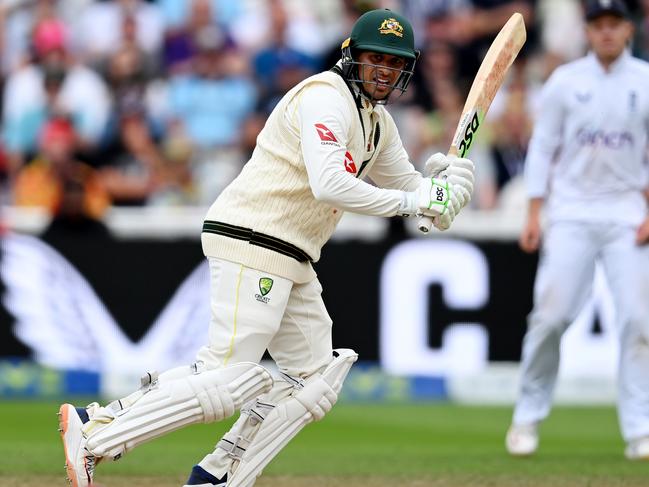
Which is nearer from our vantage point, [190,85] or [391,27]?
[391,27]

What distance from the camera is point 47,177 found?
10328mm

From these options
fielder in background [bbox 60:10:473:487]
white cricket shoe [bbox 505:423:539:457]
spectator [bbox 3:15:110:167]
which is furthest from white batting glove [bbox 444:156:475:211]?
spectator [bbox 3:15:110:167]

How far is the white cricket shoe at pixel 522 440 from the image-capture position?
684 cm

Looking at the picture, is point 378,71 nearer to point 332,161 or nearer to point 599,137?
point 332,161

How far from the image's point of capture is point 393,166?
544 centimetres

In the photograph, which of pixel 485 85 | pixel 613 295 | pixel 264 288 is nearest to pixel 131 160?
pixel 613 295

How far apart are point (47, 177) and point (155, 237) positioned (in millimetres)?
1172

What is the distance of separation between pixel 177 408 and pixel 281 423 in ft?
1.42

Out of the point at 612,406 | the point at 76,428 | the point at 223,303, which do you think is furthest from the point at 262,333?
the point at 612,406

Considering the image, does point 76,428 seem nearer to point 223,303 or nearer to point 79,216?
point 223,303

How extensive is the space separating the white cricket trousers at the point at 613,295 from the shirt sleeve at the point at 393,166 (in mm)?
1571

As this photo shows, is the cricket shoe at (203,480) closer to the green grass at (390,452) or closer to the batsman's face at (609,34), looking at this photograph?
the green grass at (390,452)

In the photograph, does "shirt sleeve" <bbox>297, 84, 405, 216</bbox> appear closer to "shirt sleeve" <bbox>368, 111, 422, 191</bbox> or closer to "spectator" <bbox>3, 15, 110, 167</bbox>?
"shirt sleeve" <bbox>368, 111, 422, 191</bbox>

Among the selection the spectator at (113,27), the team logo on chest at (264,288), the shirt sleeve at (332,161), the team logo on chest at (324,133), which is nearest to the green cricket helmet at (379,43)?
the shirt sleeve at (332,161)
